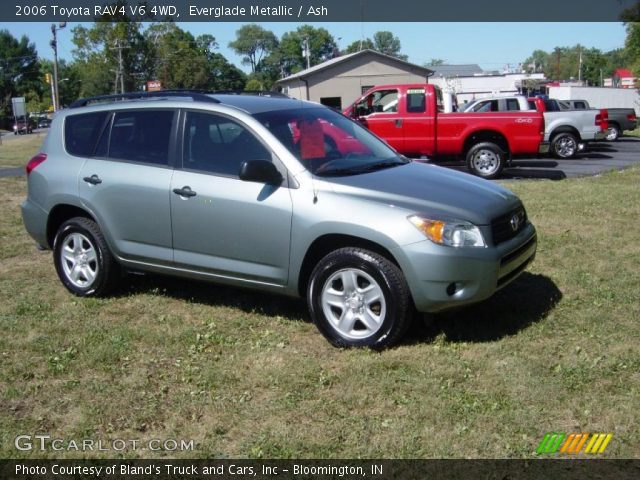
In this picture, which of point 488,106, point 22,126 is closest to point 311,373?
point 488,106

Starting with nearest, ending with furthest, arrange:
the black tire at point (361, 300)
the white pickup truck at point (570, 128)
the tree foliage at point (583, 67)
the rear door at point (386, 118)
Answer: the black tire at point (361, 300) < the rear door at point (386, 118) < the white pickup truck at point (570, 128) < the tree foliage at point (583, 67)

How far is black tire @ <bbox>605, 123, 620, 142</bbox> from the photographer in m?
26.2

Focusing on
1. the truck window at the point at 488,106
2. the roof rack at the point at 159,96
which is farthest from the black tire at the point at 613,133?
the roof rack at the point at 159,96

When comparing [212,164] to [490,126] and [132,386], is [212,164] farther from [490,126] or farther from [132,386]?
[490,126]

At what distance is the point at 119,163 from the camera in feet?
18.7

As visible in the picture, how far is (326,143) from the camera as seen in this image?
Answer: 5.27 m

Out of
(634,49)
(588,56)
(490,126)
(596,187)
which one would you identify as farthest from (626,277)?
(588,56)

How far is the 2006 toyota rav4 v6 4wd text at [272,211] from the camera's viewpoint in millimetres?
4445

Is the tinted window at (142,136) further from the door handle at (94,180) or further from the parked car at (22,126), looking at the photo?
the parked car at (22,126)

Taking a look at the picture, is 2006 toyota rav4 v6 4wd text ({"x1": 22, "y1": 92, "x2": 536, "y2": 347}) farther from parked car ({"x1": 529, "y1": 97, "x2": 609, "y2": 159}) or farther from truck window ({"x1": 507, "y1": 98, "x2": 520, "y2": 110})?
parked car ({"x1": 529, "y1": 97, "x2": 609, "y2": 159})

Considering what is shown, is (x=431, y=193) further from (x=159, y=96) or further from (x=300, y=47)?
(x=300, y=47)

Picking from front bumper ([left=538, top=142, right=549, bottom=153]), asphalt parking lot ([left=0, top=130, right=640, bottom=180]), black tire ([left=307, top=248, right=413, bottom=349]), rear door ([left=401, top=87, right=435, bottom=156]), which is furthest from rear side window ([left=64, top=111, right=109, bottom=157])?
front bumper ([left=538, top=142, right=549, bottom=153])

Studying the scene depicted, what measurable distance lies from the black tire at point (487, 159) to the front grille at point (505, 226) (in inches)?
374

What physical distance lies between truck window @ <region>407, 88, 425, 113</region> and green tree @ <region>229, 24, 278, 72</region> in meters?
108
